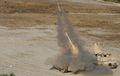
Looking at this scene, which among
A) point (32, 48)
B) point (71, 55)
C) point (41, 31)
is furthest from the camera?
point (41, 31)

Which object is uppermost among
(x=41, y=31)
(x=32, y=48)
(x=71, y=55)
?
(x=71, y=55)

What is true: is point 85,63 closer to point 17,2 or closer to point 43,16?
point 43,16

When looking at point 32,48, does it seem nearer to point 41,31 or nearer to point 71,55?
point 71,55

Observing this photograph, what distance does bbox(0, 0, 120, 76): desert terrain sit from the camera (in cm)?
1908

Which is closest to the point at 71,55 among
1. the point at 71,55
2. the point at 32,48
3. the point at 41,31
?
the point at 71,55

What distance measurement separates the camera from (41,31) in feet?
97.1

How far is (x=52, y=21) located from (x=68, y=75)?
1750 cm

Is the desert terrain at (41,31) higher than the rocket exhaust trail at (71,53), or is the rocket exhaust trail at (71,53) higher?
the rocket exhaust trail at (71,53)

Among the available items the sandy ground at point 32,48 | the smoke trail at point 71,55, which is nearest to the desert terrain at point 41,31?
the sandy ground at point 32,48

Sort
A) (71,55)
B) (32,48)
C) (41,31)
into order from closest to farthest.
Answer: (71,55) < (32,48) < (41,31)

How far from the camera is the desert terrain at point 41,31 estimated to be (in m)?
19.1

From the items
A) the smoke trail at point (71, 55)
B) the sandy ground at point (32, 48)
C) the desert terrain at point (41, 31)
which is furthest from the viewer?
the desert terrain at point (41, 31)

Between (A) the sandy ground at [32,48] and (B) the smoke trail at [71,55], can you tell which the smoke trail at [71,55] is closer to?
(B) the smoke trail at [71,55]

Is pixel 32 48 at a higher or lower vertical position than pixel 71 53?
lower
